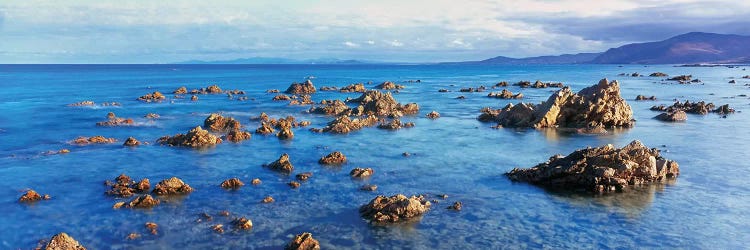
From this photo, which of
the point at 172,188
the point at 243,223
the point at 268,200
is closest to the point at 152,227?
the point at 243,223

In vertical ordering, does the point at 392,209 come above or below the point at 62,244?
above

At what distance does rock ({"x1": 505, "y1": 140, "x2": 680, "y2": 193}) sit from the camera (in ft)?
92.7

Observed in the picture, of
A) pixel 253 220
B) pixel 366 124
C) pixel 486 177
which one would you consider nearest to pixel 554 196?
pixel 486 177

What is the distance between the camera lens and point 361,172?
103 feet

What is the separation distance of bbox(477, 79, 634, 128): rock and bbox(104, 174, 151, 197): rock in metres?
33.5

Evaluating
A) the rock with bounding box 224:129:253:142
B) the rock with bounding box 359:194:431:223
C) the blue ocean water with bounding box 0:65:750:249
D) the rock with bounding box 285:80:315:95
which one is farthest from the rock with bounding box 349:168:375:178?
the rock with bounding box 285:80:315:95

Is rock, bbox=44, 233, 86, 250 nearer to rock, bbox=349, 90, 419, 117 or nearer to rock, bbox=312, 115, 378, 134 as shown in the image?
rock, bbox=312, 115, 378, 134

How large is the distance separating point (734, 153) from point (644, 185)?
13.5 m

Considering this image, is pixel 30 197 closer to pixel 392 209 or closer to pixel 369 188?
pixel 369 188

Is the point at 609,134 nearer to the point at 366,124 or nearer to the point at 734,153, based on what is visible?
the point at 734,153

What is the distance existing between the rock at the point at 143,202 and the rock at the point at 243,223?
4910 millimetres

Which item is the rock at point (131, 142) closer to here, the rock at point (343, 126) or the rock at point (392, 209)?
the rock at point (343, 126)

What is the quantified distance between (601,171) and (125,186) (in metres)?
24.0

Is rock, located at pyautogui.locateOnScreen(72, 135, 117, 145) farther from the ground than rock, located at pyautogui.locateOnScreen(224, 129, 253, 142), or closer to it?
closer to it
